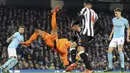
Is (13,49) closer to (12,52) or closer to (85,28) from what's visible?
(12,52)

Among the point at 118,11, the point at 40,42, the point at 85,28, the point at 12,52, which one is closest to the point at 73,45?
the point at 85,28

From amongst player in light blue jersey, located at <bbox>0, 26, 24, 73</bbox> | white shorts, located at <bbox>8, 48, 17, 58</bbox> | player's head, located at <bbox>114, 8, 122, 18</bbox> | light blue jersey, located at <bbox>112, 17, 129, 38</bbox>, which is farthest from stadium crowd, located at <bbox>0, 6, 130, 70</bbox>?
player's head, located at <bbox>114, 8, 122, 18</bbox>

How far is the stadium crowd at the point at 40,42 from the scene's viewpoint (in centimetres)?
2120

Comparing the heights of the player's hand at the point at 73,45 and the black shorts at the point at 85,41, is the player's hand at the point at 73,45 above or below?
below

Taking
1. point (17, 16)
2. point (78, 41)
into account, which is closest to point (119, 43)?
point (78, 41)

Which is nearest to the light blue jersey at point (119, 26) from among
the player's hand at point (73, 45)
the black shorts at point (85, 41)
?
the player's hand at point (73, 45)

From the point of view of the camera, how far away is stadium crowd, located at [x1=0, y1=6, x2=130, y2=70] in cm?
2120

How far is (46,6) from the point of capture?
94.9ft

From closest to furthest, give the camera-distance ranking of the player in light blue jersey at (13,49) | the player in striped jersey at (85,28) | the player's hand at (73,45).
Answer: the player in striped jersey at (85,28) < the player's hand at (73,45) < the player in light blue jersey at (13,49)

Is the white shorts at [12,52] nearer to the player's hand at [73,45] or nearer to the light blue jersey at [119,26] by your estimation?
the player's hand at [73,45]

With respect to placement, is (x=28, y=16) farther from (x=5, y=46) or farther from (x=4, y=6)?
(x=5, y=46)

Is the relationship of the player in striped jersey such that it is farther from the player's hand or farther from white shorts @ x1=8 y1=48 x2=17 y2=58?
white shorts @ x1=8 y1=48 x2=17 y2=58

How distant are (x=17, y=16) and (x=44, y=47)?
3842 mm

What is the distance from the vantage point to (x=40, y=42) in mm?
23547
